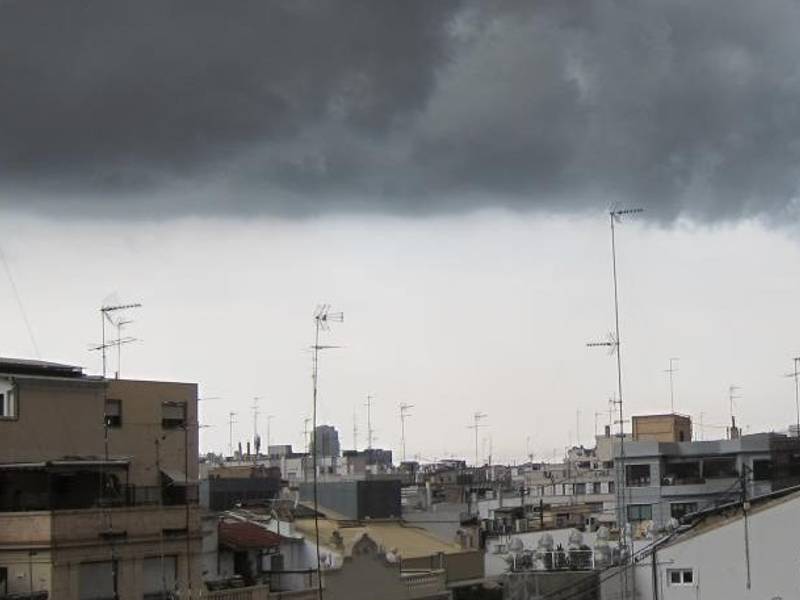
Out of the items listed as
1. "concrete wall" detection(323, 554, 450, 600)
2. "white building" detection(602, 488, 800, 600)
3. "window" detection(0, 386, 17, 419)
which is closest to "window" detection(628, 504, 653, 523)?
"concrete wall" detection(323, 554, 450, 600)

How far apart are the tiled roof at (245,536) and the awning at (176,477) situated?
2.41 m

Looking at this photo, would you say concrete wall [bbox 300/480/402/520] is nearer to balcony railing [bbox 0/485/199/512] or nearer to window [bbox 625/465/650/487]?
window [bbox 625/465/650/487]

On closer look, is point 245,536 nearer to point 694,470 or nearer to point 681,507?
point 681,507

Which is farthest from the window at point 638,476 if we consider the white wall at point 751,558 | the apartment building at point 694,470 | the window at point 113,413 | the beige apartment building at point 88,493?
the window at point 113,413

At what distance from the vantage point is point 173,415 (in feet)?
180

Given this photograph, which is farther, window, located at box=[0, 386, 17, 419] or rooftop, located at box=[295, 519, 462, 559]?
rooftop, located at box=[295, 519, 462, 559]

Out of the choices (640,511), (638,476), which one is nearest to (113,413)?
(640,511)

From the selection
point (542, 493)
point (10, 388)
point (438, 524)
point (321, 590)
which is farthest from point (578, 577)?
point (542, 493)

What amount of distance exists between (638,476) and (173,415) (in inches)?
1638

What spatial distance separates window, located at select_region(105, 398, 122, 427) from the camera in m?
51.9

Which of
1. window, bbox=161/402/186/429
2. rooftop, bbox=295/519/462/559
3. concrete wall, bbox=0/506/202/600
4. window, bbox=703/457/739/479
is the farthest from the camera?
window, bbox=703/457/739/479

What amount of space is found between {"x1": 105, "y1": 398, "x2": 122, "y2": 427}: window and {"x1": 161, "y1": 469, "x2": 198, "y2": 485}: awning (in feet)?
9.89

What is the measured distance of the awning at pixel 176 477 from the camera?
53844mm

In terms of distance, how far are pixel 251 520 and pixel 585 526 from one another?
27.8m
